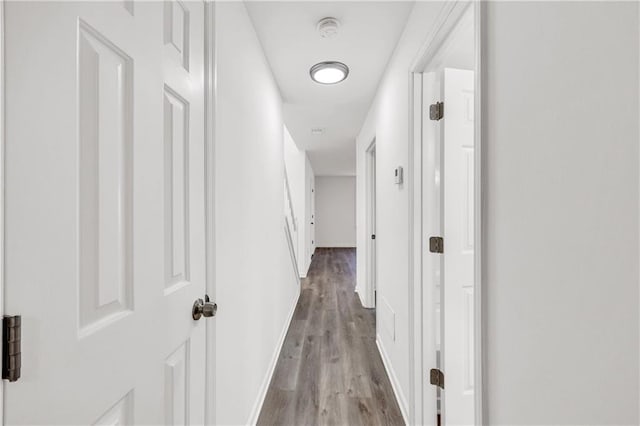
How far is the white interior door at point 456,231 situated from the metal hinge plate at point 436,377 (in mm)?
32

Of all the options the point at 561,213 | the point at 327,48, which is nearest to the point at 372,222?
the point at 327,48

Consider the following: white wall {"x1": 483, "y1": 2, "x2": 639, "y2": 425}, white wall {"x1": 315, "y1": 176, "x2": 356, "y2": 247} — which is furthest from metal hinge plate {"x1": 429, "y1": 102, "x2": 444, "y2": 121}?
white wall {"x1": 315, "y1": 176, "x2": 356, "y2": 247}

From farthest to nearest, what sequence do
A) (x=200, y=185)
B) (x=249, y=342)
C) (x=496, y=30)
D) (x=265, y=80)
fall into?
(x=265, y=80) < (x=249, y=342) < (x=200, y=185) < (x=496, y=30)

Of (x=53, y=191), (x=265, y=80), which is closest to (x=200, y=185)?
(x=53, y=191)

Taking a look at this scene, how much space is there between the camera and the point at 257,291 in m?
2.03

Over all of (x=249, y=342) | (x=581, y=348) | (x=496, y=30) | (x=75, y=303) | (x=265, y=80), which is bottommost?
(x=249, y=342)

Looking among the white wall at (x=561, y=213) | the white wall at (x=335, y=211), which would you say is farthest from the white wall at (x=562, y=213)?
the white wall at (x=335, y=211)

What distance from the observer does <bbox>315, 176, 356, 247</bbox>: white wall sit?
1012cm

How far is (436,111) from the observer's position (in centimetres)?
165

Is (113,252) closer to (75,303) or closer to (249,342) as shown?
(75,303)

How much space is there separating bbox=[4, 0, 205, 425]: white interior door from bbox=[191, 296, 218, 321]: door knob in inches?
2.0

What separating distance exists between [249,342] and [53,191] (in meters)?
1.48

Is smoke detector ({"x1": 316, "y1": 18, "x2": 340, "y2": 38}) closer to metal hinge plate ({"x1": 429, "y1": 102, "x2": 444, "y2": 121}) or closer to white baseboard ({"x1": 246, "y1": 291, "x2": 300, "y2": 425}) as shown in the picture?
metal hinge plate ({"x1": 429, "y1": 102, "x2": 444, "y2": 121})

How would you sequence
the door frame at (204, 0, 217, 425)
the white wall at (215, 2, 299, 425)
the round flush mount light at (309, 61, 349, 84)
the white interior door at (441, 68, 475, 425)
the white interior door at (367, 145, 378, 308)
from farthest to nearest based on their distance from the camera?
the white interior door at (367, 145, 378, 308) < the round flush mount light at (309, 61, 349, 84) < the white interior door at (441, 68, 475, 425) < the white wall at (215, 2, 299, 425) < the door frame at (204, 0, 217, 425)
